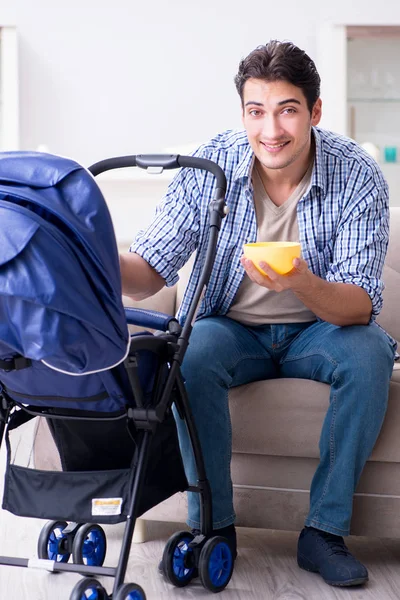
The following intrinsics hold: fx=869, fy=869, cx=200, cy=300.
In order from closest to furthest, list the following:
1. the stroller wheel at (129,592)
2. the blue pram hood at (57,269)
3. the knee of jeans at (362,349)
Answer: the blue pram hood at (57,269)
the stroller wheel at (129,592)
the knee of jeans at (362,349)

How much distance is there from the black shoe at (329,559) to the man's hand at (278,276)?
0.56 meters

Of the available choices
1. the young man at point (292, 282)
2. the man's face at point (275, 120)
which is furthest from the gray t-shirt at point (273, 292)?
the man's face at point (275, 120)

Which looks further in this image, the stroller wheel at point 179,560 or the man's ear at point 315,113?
the man's ear at point 315,113

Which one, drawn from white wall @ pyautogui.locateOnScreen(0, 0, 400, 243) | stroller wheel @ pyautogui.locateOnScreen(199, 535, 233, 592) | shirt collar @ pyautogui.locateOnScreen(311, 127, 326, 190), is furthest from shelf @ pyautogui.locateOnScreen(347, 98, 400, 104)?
stroller wheel @ pyautogui.locateOnScreen(199, 535, 233, 592)

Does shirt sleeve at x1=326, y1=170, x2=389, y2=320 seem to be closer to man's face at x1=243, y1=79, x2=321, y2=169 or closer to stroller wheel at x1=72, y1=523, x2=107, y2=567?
man's face at x1=243, y1=79, x2=321, y2=169

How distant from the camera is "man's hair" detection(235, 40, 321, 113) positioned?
1910 millimetres

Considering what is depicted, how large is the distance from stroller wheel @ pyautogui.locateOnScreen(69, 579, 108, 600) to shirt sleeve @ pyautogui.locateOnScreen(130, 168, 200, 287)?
2.43 ft

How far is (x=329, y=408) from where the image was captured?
1.87 metres

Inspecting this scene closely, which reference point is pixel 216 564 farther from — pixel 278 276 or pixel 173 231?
pixel 173 231

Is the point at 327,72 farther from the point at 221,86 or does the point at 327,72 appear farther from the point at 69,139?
the point at 69,139

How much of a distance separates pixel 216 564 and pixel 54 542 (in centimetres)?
35

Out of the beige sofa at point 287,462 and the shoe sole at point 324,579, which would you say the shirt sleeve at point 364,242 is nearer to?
the beige sofa at point 287,462

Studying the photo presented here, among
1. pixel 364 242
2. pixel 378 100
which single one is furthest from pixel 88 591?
pixel 378 100

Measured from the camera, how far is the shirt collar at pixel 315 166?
79.1 inches
